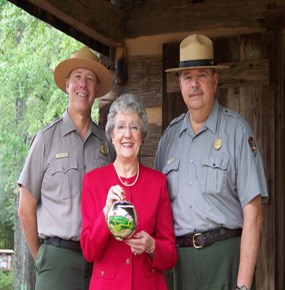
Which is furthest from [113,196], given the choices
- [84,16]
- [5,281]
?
[5,281]

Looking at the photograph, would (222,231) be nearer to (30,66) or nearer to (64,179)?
(64,179)

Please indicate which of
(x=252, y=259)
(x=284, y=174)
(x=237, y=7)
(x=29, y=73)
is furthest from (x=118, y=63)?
(x=29, y=73)

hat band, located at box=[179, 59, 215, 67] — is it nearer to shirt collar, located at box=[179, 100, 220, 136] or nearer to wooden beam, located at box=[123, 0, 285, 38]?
shirt collar, located at box=[179, 100, 220, 136]

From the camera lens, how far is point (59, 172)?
3.97 metres

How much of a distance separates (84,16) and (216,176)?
1.66 metres

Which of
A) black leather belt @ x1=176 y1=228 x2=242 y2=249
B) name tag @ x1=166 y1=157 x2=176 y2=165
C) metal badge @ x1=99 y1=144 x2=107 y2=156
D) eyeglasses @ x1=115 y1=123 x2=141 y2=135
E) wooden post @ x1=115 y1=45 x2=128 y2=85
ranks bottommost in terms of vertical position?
black leather belt @ x1=176 y1=228 x2=242 y2=249

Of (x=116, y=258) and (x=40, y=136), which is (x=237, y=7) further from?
(x=116, y=258)

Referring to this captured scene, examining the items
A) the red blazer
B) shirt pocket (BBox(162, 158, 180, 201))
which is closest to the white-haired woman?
the red blazer

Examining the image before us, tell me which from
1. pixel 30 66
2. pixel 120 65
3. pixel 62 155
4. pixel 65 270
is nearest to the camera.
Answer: pixel 65 270

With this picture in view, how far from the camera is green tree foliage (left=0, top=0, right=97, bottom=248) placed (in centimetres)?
1309

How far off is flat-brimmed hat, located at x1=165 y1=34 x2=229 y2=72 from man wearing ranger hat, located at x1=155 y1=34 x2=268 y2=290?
0.04 meters

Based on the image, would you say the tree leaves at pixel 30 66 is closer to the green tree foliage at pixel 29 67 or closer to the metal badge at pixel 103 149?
the green tree foliage at pixel 29 67

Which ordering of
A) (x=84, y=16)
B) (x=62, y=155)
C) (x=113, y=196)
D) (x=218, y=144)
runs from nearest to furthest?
(x=113, y=196)
(x=218, y=144)
(x=62, y=155)
(x=84, y=16)

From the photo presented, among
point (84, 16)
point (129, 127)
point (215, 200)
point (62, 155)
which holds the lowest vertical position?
point (215, 200)
